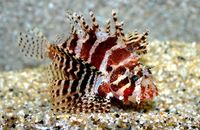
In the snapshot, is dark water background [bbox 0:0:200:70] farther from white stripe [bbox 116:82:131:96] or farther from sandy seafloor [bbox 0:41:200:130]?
white stripe [bbox 116:82:131:96]

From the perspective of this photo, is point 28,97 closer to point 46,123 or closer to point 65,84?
point 65,84

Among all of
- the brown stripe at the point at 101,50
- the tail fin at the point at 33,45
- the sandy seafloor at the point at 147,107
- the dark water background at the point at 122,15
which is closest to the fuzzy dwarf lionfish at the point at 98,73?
the brown stripe at the point at 101,50

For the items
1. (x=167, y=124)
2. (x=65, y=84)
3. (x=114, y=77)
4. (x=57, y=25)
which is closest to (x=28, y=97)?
(x=65, y=84)

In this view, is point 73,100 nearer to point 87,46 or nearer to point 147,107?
point 87,46

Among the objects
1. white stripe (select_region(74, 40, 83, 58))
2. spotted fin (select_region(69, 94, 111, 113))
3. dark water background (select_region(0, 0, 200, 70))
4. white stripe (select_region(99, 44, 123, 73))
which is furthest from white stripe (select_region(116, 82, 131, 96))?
dark water background (select_region(0, 0, 200, 70))

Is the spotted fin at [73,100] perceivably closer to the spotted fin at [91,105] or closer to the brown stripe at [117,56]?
the spotted fin at [91,105]

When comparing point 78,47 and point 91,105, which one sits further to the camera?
point 78,47

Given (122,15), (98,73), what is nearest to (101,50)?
(98,73)

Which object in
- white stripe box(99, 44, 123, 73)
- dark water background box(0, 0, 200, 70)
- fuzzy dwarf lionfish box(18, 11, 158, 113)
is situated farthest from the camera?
dark water background box(0, 0, 200, 70)
